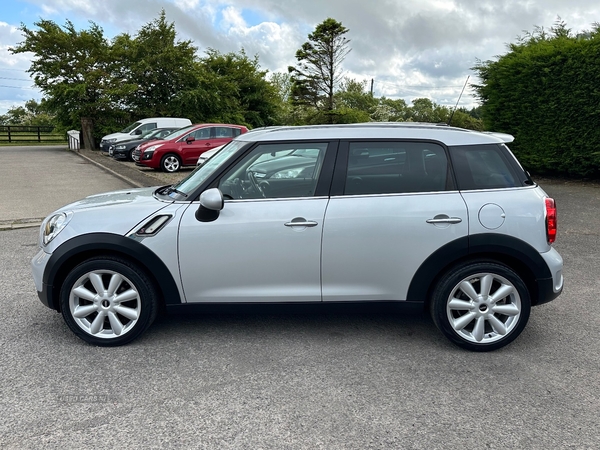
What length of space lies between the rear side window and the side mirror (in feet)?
5.52

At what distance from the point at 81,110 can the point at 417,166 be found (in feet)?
90.9

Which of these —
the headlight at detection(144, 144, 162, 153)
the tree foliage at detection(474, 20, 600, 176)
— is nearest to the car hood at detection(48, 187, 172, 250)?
the tree foliage at detection(474, 20, 600, 176)

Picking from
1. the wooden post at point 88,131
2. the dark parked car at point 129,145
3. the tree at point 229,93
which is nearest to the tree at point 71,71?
the wooden post at point 88,131

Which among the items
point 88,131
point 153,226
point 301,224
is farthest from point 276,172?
point 88,131

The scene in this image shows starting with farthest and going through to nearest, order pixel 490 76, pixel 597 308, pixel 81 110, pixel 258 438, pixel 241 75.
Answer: pixel 241 75 < pixel 81 110 < pixel 490 76 < pixel 597 308 < pixel 258 438

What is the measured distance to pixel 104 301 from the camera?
3.67 m

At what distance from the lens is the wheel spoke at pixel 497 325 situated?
11.9 feet

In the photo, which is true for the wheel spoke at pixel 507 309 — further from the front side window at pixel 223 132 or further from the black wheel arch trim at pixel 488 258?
the front side window at pixel 223 132

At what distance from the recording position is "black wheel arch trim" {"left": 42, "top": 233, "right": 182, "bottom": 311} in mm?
3564

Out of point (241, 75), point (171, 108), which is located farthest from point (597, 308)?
point (241, 75)

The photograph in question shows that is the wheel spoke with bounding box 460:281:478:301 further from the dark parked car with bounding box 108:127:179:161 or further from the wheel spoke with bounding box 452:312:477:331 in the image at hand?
the dark parked car with bounding box 108:127:179:161

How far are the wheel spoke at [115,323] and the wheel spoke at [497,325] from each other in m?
2.62

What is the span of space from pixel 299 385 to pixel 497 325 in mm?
1480

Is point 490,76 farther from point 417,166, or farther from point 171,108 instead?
point 171,108
